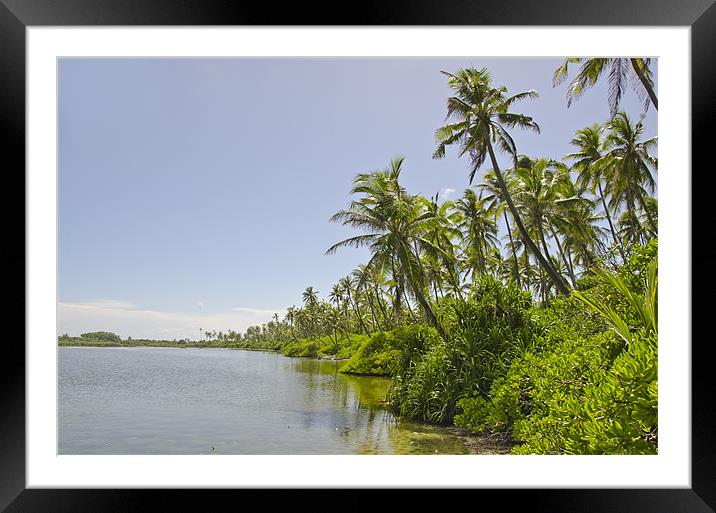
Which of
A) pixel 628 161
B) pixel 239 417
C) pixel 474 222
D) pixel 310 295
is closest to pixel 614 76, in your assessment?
pixel 628 161

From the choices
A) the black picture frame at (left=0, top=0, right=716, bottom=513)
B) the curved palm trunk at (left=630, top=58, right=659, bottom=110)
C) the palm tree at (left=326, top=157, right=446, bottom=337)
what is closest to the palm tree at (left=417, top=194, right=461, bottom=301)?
the palm tree at (left=326, top=157, right=446, bottom=337)

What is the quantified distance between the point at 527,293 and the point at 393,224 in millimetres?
4705

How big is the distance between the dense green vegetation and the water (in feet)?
2.77

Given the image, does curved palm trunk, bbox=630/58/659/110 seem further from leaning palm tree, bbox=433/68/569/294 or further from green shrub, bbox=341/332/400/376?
green shrub, bbox=341/332/400/376

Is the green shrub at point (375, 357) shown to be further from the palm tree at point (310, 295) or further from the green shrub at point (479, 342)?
the palm tree at point (310, 295)

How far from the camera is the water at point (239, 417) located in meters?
7.91

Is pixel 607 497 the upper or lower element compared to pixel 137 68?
lower

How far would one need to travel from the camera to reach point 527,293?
7234 mm
